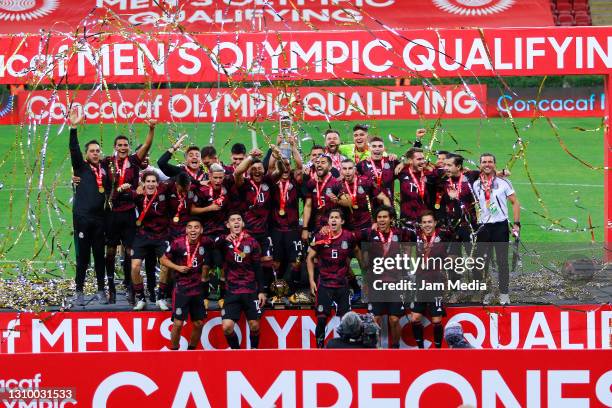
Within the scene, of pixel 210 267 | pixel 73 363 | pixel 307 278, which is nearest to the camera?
pixel 73 363

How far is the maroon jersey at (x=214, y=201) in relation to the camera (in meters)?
10.4

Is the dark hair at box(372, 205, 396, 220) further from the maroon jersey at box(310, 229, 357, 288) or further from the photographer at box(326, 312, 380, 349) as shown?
the photographer at box(326, 312, 380, 349)

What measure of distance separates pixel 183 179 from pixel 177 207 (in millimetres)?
320

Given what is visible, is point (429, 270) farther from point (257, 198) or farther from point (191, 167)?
point (191, 167)

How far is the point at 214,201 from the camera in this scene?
10.4m

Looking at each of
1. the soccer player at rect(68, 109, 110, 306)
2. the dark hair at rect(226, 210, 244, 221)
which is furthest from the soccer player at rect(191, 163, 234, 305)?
the soccer player at rect(68, 109, 110, 306)

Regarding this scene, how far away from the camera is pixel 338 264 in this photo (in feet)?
32.4

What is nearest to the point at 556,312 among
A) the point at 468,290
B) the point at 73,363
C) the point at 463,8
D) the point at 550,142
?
the point at 468,290

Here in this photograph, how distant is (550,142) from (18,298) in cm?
1650

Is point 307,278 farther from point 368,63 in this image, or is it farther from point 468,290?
point 368,63

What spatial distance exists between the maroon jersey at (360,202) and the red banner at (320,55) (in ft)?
4.79

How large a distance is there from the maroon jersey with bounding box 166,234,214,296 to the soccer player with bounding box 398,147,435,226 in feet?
6.68

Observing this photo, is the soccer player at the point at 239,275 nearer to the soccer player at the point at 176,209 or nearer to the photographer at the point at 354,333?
the soccer player at the point at 176,209

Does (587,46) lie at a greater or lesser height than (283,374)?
greater
